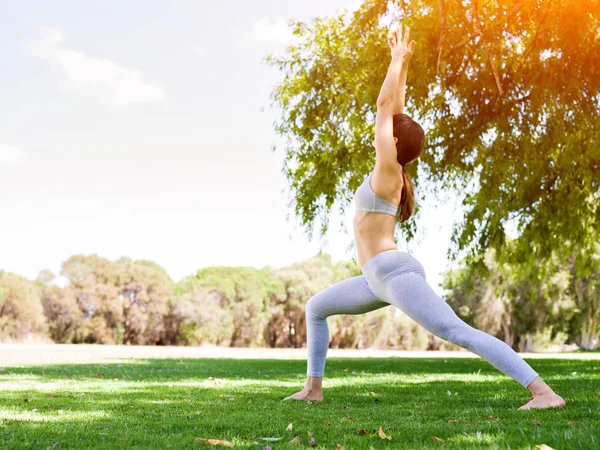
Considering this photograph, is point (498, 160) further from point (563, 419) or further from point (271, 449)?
point (271, 449)

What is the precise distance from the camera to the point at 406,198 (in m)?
4.48

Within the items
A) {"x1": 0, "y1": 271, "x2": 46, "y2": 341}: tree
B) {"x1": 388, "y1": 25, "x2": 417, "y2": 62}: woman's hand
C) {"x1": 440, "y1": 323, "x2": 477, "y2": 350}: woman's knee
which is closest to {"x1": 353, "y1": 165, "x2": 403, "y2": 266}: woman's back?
{"x1": 440, "y1": 323, "x2": 477, "y2": 350}: woman's knee

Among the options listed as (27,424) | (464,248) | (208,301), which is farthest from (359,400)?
(208,301)

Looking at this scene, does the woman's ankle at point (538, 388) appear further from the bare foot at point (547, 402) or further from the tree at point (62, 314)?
the tree at point (62, 314)

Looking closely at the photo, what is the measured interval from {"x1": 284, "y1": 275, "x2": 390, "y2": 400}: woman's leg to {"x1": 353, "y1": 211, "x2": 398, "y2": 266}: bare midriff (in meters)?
0.41

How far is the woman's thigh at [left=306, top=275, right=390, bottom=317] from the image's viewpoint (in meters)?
4.69

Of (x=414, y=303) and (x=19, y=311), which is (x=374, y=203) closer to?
(x=414, y=303)

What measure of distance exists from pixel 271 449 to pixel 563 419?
6.24ft

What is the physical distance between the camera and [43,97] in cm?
7281

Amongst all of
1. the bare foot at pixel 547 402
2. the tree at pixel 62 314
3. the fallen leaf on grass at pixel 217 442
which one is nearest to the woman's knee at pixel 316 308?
the bare foot at pixel 547 402

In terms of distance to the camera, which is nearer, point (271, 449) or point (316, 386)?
point (271, 449)

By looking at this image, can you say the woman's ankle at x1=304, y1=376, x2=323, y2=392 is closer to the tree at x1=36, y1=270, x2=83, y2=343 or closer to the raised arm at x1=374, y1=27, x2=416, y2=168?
the raised arm at x1=374, y1=27, x2=416, y2=168

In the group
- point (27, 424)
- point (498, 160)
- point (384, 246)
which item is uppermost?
point (498, 160)

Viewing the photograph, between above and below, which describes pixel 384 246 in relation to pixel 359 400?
above
